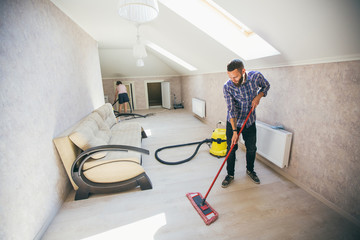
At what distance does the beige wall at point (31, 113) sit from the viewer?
122cm

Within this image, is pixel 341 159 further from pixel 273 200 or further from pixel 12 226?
pixel 12 226

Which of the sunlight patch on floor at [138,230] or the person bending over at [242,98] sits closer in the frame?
the sunlight patch on floor at [138,230]

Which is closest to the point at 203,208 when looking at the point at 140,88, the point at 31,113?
the point at 31,113

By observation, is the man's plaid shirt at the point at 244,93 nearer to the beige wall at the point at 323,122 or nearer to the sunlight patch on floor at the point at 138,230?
the beige wall at the point at 323,122

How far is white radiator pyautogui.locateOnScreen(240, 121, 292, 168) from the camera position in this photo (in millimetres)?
2045

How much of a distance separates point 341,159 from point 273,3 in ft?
4.95

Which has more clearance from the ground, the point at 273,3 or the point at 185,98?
the point at 273,3

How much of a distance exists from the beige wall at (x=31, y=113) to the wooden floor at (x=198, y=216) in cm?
31

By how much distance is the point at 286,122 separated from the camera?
2150 millimetres

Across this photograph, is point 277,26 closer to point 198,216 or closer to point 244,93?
point 244,93

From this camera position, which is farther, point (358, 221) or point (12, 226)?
point (358, 221)

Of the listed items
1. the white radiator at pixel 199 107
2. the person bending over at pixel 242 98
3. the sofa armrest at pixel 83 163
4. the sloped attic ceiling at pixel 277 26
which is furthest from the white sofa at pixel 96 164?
the white radiator at pixel 199 107

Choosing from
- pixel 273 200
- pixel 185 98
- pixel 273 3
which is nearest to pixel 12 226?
pixel 273 200

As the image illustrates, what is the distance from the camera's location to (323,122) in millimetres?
1722
